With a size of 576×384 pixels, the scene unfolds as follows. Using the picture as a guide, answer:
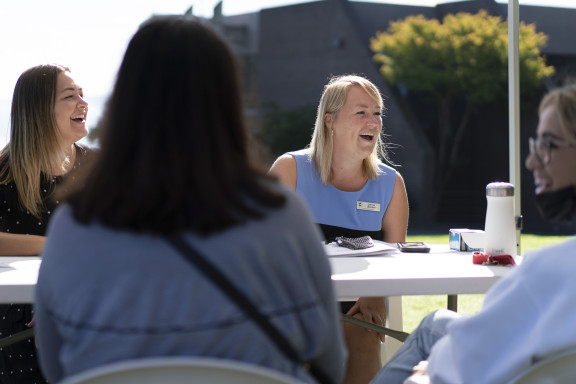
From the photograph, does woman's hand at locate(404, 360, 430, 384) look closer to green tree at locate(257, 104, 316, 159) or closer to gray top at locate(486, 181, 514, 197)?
gray top at locate(486, 181, 514, 197)

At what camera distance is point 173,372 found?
3.12 ft

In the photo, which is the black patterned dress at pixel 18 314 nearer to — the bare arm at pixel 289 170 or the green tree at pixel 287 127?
the bare arm at pixel 289 170

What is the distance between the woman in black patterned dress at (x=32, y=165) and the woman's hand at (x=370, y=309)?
4.17 ft

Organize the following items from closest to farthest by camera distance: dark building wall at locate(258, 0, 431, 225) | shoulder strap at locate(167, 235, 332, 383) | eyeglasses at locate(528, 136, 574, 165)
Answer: shoulder strap at locate(167, 235, 332, 383) → eyeglasses at locate(528, 136, 574, 165) → dark building wall at locate(258, 0, 431, 225)

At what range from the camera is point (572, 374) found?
1166 millimetres

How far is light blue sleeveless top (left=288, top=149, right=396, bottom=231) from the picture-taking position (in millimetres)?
2936

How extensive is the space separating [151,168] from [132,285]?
197mm

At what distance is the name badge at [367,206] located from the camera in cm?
293

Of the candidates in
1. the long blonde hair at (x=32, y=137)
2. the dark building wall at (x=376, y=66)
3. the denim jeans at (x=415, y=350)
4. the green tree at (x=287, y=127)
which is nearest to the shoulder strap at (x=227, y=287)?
the denim jeans at (x=415, y=350)

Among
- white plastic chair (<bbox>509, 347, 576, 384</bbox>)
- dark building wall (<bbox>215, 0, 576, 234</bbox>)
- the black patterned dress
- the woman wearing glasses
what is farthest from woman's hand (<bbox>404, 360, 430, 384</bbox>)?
dark building wall (<bbox>215, 0, 576, 234</bbox>)

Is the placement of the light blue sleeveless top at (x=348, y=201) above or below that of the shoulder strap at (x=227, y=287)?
below

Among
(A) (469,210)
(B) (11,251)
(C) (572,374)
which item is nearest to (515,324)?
(C) (572,374)

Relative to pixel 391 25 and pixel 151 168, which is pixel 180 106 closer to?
pixel 151 168

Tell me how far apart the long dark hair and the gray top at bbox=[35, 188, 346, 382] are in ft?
0.11
